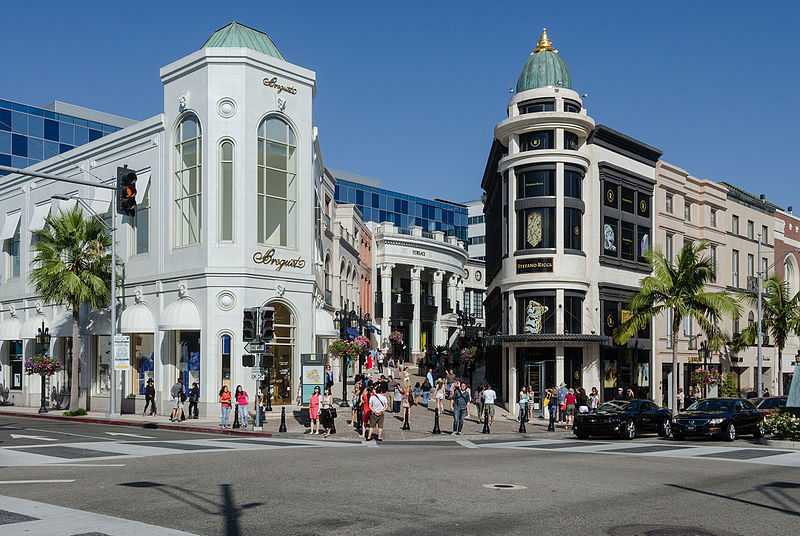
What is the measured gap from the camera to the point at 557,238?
1750 inches

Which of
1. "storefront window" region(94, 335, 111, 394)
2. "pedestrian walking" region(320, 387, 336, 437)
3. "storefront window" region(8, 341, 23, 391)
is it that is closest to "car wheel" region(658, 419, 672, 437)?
"pedestrian walking" region(320, 387, 336, 437)

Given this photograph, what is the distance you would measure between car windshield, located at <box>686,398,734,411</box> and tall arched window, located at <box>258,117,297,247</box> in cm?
1857

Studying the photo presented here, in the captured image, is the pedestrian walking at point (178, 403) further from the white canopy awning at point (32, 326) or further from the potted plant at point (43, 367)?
the white canopy awning at point (32, 326)

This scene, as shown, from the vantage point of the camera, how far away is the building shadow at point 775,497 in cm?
1320

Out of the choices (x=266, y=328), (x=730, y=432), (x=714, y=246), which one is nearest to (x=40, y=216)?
(x=266, y=328)

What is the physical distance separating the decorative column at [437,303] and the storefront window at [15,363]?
4259cm

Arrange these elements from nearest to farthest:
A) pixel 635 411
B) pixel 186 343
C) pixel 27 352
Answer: pixel 635 411 → pixel 186 343 → pixel 27 352

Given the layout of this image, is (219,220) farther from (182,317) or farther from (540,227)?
(540,227)

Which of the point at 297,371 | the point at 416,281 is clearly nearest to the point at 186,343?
the point at 297,371

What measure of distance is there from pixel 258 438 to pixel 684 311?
22.9 m

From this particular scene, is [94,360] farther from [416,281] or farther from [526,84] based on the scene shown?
[416,281]

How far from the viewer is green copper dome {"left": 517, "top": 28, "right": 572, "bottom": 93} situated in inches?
1818

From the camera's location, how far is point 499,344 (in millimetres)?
45875

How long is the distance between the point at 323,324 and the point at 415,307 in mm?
42904
